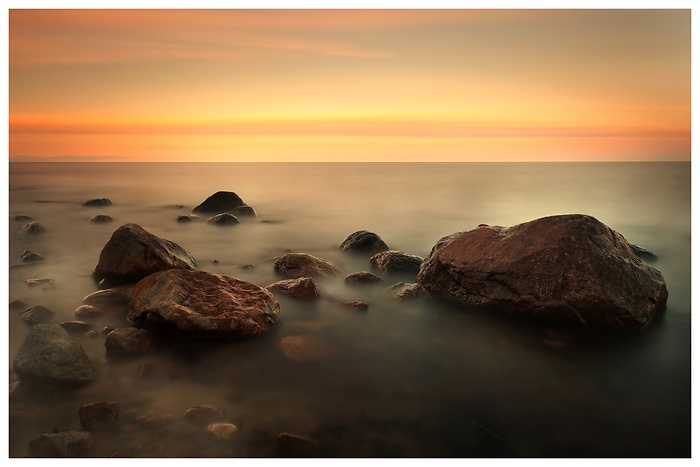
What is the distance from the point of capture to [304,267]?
6.57 meters

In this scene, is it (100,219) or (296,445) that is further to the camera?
(100,219)

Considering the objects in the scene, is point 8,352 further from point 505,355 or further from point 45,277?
point 505,355

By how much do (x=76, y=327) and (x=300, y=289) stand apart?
6.71ft

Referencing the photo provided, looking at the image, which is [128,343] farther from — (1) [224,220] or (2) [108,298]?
(1) [224,220]

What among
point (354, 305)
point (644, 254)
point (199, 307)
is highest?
point (199, 307)

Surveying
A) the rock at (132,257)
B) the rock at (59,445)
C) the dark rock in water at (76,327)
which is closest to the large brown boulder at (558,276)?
the rock at (132,257)

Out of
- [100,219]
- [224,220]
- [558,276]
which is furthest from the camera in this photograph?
[100,219]

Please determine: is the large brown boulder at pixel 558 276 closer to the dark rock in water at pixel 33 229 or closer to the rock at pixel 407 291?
the rock at pixel 407 291

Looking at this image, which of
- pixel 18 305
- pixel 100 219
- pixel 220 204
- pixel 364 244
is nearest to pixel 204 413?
pixel 18 305

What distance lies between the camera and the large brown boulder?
479 centimetres

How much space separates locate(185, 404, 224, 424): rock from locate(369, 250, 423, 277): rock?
3.33 metres

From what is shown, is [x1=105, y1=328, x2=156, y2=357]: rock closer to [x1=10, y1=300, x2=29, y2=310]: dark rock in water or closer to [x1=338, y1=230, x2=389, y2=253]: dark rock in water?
[x1=10, y1=300, x2=29, y2=310]: dark rock in water

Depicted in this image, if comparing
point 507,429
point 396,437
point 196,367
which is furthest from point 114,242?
point 507,429

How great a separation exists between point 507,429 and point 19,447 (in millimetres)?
2848
